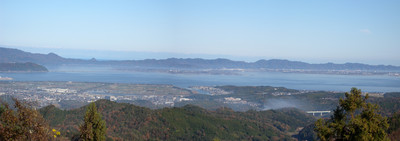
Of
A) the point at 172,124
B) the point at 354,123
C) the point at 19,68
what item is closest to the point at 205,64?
the point at 19,68

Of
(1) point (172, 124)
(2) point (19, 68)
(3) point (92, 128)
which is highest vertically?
(2) point (19, 68)

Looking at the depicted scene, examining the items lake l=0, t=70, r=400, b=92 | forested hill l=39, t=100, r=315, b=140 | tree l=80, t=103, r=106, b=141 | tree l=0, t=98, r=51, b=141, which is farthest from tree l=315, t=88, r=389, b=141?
lake l=0, t=70, r=400, b=92

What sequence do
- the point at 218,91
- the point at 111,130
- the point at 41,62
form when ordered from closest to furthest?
1. the point at 111,130
2. the point at 218,91
3. the point at 41,62

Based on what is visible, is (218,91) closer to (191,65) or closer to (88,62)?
(191,65)

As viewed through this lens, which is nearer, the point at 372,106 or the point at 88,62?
the point at 372,106

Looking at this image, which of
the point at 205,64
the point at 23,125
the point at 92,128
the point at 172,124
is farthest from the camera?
the point at 205,64

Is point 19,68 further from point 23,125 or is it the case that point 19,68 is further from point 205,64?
point 23,125

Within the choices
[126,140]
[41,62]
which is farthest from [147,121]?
[41,62]
